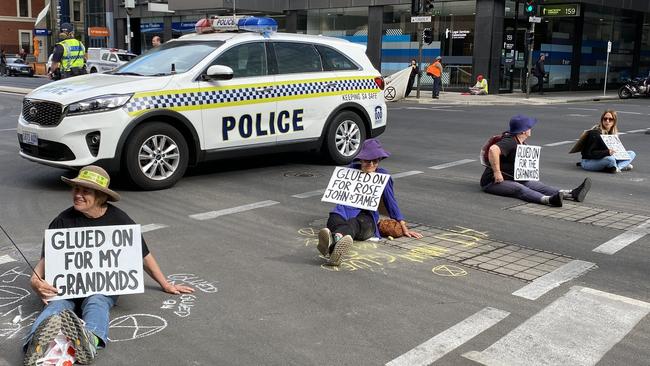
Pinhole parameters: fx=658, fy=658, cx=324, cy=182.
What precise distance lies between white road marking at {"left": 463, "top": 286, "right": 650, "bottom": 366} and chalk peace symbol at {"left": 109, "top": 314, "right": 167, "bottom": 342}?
1845 millimetres

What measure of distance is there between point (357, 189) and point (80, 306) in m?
2.65

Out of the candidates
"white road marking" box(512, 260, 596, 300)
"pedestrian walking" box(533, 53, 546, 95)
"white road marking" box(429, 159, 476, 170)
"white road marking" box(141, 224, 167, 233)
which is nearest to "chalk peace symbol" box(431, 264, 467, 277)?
"white road marking" box(512, 260, 596, 300)

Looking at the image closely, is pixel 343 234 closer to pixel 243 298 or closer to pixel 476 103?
pixel 243 298

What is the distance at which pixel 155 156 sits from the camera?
7730 millimetres

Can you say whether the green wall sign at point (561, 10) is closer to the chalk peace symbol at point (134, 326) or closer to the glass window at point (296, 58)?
the glass window at point (296, 58)

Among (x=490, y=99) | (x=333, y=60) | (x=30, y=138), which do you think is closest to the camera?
(x=30, y=138)

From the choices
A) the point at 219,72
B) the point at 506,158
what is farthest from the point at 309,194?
the point at 506,158

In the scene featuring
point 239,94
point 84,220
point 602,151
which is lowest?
point 602,151

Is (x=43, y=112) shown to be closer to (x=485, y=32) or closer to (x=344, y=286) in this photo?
(x=344, y=286)

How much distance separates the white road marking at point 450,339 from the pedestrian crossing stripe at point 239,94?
4.81 m

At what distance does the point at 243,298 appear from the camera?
445cm

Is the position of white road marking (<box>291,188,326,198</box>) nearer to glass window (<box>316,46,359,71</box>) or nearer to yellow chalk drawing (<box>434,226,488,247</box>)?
yellow chalk drawing (<box>434,226,488,247</box>)

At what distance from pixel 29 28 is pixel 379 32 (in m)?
53.0

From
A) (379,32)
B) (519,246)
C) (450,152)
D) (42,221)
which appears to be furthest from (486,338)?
(379,32)
